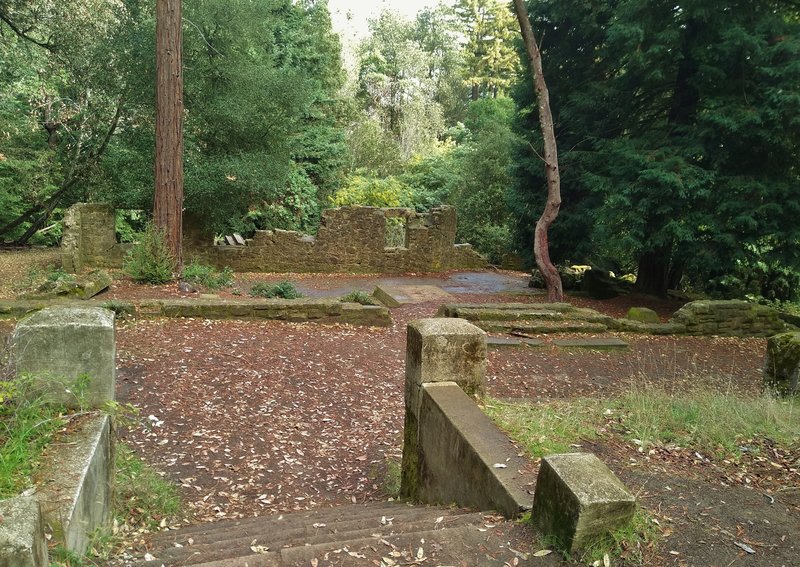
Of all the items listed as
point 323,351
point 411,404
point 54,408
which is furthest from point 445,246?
point 54,408

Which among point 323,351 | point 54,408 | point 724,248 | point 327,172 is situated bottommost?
point 323,351

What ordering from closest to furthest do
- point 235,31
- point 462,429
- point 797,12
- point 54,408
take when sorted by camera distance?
point 54,408
point 462,429
point 797,12
point 235,31

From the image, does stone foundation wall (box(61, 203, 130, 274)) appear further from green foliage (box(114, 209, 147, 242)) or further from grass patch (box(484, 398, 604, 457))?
grass patch (box(484, 398, 604, 457))

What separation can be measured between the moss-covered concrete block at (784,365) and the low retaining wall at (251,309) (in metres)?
5.47

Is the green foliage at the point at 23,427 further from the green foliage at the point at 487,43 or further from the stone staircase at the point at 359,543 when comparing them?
the green foliage at the point at 487,43

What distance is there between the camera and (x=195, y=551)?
2789 mm

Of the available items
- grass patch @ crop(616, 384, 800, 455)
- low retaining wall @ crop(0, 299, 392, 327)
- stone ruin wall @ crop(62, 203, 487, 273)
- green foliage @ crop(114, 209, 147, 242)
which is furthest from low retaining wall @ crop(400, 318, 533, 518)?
green foliage @ crop(114, 209, 147, 242)

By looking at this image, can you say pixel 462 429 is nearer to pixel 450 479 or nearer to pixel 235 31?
pixel 450 479

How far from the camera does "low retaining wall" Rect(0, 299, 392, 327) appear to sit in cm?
809

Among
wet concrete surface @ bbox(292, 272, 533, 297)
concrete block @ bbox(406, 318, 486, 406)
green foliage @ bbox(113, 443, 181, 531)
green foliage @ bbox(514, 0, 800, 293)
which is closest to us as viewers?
green foliage @ bbox(113, 443, 181, 531)

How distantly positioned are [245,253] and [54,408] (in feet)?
45.9

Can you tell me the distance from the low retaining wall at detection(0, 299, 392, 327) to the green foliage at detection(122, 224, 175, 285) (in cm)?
191

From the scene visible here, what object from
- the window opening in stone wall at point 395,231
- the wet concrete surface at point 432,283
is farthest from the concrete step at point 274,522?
the window opening in stone wall at point 395,231

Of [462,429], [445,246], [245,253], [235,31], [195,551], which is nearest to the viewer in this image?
[195,551]
